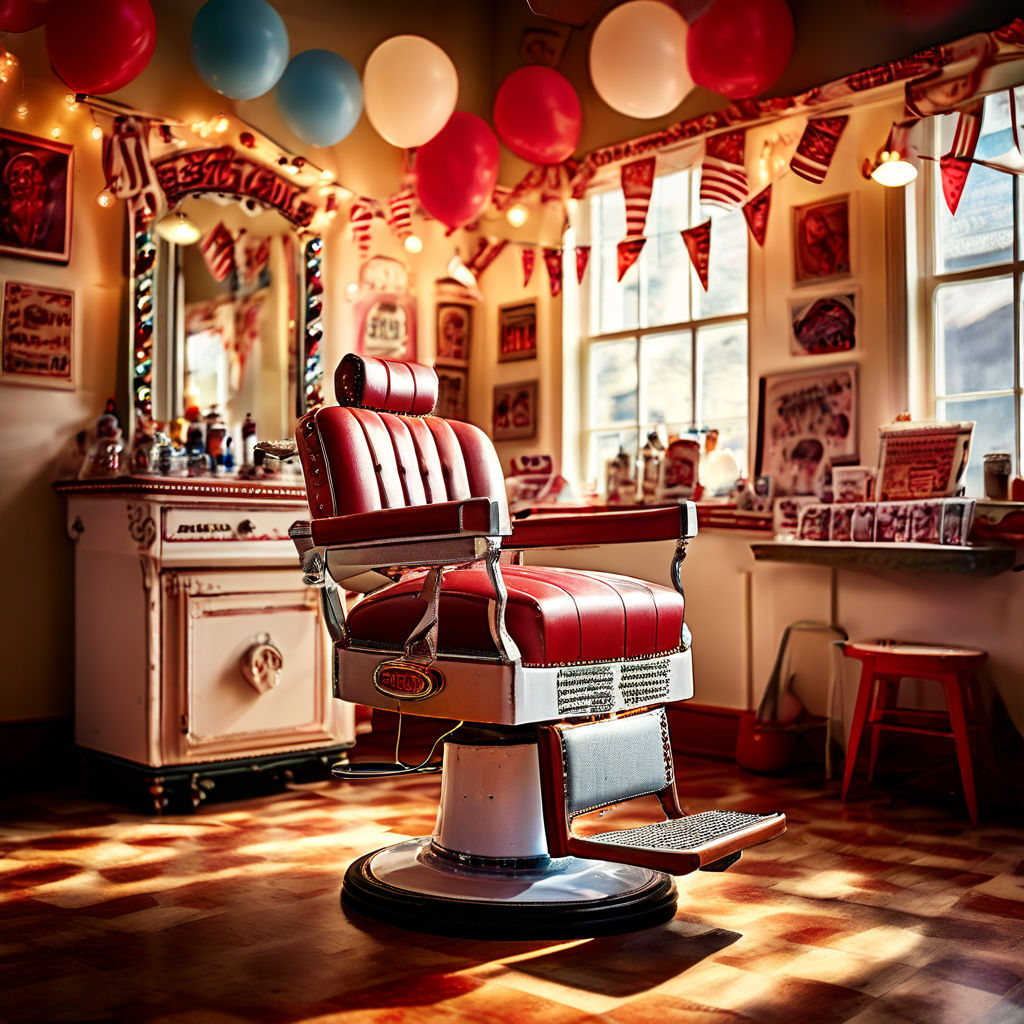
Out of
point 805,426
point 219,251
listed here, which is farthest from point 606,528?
point 219,251

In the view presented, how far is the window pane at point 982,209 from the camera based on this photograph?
345cm

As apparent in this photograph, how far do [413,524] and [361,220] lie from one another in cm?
267

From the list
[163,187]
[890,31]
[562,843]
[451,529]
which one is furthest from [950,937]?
[163,187]

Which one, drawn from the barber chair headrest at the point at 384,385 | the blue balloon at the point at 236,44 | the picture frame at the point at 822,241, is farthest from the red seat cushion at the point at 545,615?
the blue balloon at the point at 236,44

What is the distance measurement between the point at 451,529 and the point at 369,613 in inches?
→ 15.8

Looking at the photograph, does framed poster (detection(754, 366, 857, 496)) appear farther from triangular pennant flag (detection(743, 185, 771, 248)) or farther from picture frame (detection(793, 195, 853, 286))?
triangular pennant flag (detection(743, 185, 771, 248))

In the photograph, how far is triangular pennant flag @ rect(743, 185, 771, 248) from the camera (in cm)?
381

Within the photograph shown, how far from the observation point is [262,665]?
10.8 feet

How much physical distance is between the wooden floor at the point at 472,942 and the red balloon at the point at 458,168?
7.04 ft

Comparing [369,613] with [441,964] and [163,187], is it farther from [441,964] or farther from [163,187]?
[163,187]

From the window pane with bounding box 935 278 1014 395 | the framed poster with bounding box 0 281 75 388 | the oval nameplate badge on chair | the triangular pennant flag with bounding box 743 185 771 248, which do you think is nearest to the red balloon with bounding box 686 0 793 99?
the triangular pennant flag with bounding box 743 185 771 248

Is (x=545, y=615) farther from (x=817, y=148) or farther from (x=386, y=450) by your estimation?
(x=817, y=148)

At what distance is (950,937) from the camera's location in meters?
2.03

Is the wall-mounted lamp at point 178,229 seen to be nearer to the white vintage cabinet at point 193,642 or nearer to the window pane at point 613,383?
the white vintage cabinet at point 193,642
